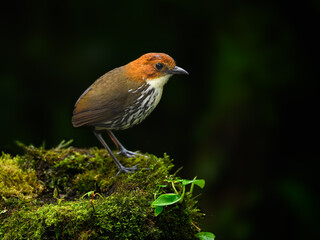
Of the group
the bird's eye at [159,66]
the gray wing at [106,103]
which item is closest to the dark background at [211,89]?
the gray wing at [106,103]

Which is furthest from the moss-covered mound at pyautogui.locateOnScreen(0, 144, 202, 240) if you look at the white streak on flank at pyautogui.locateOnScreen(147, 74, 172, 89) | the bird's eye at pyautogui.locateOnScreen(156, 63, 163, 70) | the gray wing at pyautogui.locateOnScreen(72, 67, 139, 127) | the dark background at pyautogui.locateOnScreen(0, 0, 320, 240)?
the dark background at pyautogui.locateOnScreen(0, 0, 320, 240)

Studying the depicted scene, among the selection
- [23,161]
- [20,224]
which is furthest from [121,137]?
[20,224]

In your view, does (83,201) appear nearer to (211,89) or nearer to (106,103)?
(106,103)

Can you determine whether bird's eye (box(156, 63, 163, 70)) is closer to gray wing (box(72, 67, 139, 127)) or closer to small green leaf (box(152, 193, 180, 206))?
gray wing (box(72, 67, 139, 127))

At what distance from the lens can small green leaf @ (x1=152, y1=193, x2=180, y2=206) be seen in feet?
9.75

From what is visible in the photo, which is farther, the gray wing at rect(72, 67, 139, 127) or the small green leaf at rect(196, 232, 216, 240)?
the gray wing at rect(72, 67, 139, 127)

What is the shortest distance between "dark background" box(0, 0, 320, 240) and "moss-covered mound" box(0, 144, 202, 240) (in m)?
1.50

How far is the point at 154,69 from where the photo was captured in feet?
13.6

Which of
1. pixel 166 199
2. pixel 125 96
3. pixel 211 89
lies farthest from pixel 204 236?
pixel 211 89

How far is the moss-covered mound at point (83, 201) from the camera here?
3.05 metres

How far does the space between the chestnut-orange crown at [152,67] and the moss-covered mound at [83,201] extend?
2.49 ft

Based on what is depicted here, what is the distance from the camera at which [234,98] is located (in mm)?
5824

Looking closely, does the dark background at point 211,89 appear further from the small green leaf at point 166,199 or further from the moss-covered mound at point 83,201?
the small green leaf at point 166,199

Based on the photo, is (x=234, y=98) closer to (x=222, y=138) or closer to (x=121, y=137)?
(x=222, y=138)
